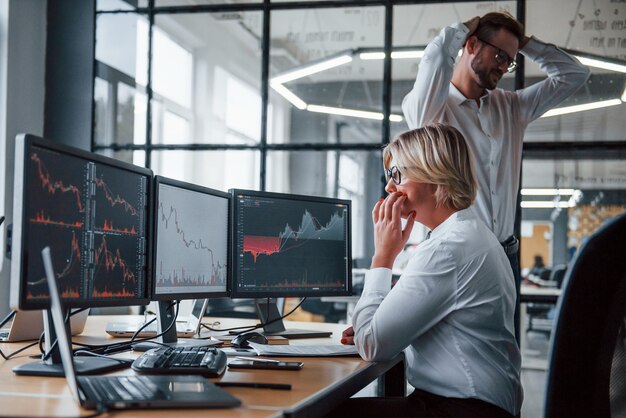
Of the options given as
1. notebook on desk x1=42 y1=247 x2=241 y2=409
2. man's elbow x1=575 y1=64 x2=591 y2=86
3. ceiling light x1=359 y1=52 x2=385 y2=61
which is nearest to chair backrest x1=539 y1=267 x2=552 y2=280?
man's elbow x1=575 y1=64 x2=591 y2=86

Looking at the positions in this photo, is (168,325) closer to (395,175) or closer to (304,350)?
(304,350)

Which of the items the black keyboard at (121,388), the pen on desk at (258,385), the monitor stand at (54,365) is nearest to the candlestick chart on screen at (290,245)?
the monitor stand at (54,365)

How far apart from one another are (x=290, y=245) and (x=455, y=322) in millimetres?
811

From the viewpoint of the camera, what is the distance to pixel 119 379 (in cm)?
134

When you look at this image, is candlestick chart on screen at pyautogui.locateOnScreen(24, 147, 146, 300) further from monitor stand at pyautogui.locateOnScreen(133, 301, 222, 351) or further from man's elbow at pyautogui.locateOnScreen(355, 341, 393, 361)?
man's elbow at pyautogui.locateOnScreen(355, 341, 393, 361)

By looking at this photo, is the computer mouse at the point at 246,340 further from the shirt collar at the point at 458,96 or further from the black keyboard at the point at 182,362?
the shirt collar at the point at 458,96

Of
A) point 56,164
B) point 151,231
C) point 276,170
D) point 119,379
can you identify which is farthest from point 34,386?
point 276,170

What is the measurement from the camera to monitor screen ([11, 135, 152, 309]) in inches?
53.4

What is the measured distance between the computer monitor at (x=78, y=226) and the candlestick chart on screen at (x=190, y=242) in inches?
3.1

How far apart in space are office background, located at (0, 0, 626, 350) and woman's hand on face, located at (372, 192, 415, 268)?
59.6 inches

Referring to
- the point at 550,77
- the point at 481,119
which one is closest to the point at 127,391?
the point at 481,119

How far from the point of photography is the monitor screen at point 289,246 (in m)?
2.28

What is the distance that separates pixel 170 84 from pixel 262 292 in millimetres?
2163

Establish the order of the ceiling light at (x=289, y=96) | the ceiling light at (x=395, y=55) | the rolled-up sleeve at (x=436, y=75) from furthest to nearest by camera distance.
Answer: the ceiling light at (x=289, y=96) → the ceiling light at (x=395, y=55) → the rolled-up sleeve at (x=436, y=75)
